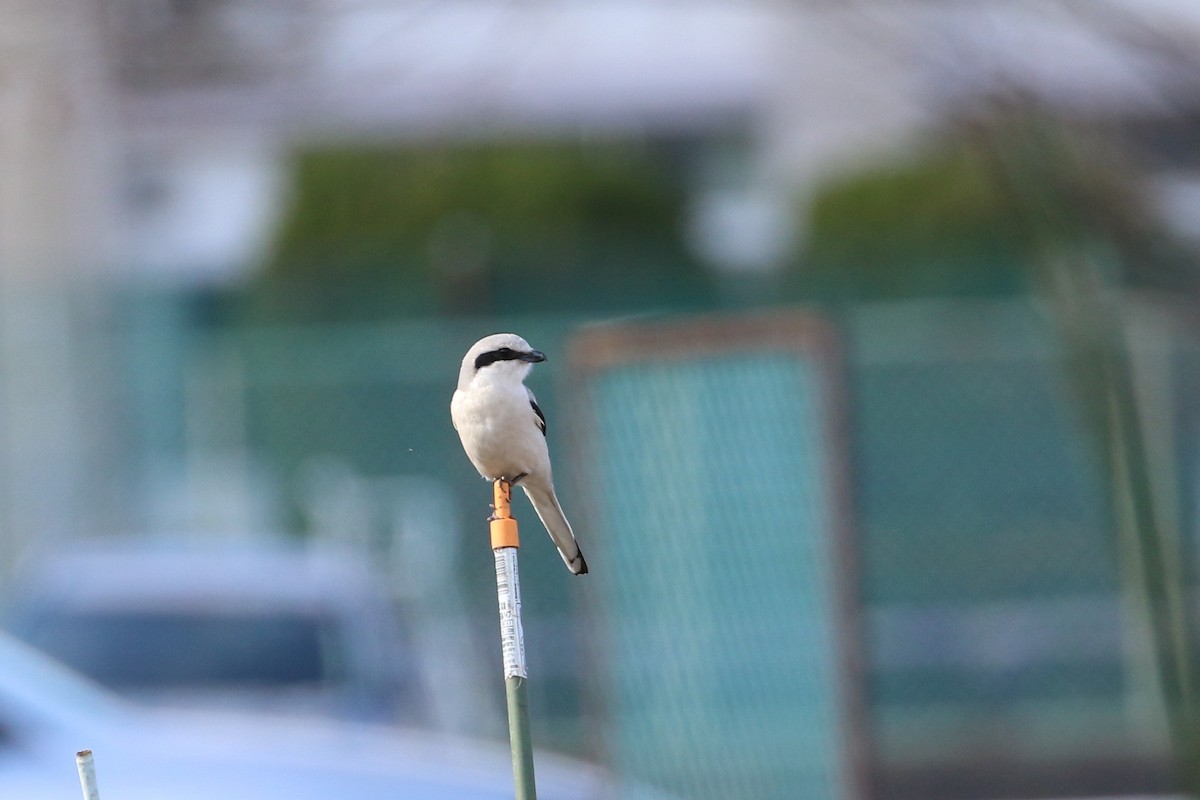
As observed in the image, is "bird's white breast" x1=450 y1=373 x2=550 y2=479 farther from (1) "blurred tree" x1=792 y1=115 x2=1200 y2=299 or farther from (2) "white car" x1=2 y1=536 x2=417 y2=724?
(2) "white car" x1=2 y1=536 x2=417 y2=724

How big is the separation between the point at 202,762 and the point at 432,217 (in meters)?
9.24

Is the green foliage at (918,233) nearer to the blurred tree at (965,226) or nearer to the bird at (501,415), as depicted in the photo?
the blurred tree at (965,226)

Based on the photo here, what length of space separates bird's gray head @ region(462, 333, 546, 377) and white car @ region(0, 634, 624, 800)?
279 cm

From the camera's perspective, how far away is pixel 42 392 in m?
9.79

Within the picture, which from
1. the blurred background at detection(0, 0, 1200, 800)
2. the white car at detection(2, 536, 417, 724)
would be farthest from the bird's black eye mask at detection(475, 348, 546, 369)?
the white car at detection(2, 536, 417, 724)

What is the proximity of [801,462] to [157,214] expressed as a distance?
16.5m

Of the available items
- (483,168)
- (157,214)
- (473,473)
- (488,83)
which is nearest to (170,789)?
(488,83)

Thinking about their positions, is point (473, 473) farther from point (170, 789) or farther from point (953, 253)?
point (170, 789)

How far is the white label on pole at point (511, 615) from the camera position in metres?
2.25

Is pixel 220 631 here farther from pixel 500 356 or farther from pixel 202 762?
pixel 500 356

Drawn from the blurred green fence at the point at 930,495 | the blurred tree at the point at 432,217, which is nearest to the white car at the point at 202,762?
the blurred green fence at the point at 930,495

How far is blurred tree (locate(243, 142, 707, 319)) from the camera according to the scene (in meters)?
10.7

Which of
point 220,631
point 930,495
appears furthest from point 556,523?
point 930,495

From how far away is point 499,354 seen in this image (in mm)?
2541
